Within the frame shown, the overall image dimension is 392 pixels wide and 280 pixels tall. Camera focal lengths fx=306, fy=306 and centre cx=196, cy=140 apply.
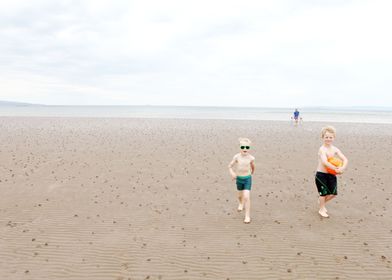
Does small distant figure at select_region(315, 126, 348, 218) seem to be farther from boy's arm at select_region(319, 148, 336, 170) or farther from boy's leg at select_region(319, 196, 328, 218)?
boy's leg at select_region(319, 196, 328, 218)

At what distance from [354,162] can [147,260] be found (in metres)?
13.5

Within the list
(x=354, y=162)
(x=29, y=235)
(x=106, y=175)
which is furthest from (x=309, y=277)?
(x=354, y=162)

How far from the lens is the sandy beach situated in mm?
5934

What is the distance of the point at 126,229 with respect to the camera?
758 cm

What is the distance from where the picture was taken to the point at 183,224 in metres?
7.95

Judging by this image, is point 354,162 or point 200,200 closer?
point 200,200

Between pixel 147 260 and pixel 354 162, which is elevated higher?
pixel 354 162

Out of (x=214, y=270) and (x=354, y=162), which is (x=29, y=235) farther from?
(x=354, y=162)

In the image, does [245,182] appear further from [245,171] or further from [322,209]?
[322,209]

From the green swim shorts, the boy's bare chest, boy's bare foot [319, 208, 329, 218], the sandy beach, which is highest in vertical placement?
the boy's bare chest

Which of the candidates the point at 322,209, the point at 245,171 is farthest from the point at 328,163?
the point at 245,171

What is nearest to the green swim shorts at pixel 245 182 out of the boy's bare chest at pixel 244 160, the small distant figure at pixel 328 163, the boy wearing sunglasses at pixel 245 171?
the boy wearing sunglasses at pixel 245 171

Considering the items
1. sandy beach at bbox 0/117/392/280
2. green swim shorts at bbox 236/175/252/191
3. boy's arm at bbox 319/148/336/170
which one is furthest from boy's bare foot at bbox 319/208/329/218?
green swim shorts at bbox 236/175/252/191

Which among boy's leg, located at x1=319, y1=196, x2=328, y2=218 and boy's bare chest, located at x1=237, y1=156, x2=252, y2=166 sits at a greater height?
boy's bare chest, located at x1=237, y1=156, x2=252, y2=166
